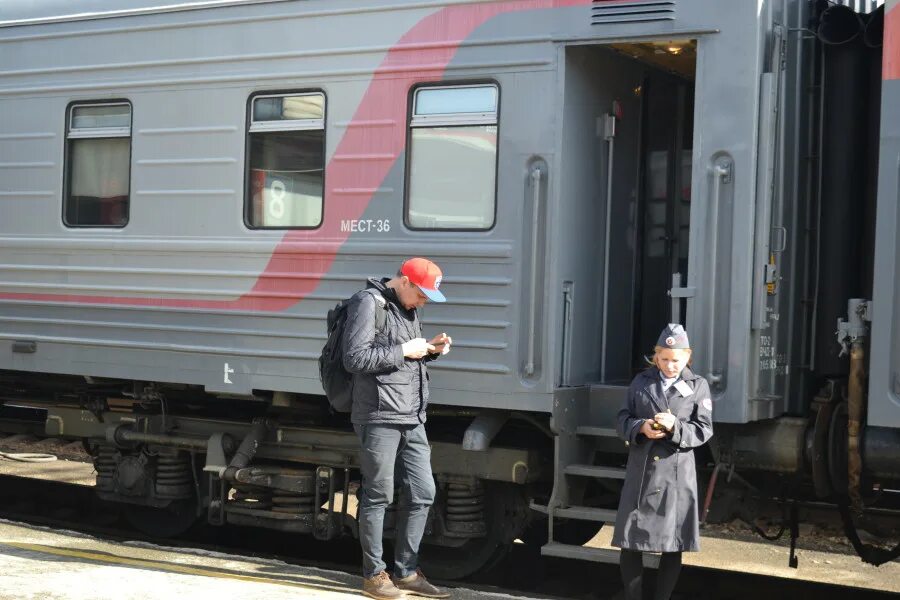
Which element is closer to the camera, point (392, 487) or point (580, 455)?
point (392, 487)

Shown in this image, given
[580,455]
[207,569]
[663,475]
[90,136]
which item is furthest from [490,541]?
[90,136]

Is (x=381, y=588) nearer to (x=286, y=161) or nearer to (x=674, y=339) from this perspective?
(x=674, y=339)

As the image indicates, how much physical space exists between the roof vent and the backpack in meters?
2.14

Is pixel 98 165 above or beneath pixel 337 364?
above

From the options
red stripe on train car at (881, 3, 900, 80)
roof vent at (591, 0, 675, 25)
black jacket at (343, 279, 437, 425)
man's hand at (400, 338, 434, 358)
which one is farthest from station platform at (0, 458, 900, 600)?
roof vent at (591, 0, 675, 25)

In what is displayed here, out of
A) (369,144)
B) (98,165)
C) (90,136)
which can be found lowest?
(98,165)

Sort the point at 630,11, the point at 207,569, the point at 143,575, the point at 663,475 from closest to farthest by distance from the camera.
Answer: the point at 663,475 < the point at 143,575 < the point at 630,11 < the point at 207,569

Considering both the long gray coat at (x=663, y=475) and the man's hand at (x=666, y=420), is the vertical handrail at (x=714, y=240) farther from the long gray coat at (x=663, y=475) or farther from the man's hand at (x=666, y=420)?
the man's hand at (x=666, y=420)

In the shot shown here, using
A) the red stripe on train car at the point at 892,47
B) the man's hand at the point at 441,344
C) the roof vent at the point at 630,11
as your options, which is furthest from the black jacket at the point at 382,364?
the red stripe on train car at the point at 892,47

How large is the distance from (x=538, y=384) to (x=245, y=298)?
216cm

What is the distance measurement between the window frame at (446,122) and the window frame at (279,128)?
60 cm

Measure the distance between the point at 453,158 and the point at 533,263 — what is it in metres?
0.86

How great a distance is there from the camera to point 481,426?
7.59 meters

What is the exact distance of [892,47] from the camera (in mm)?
6586
